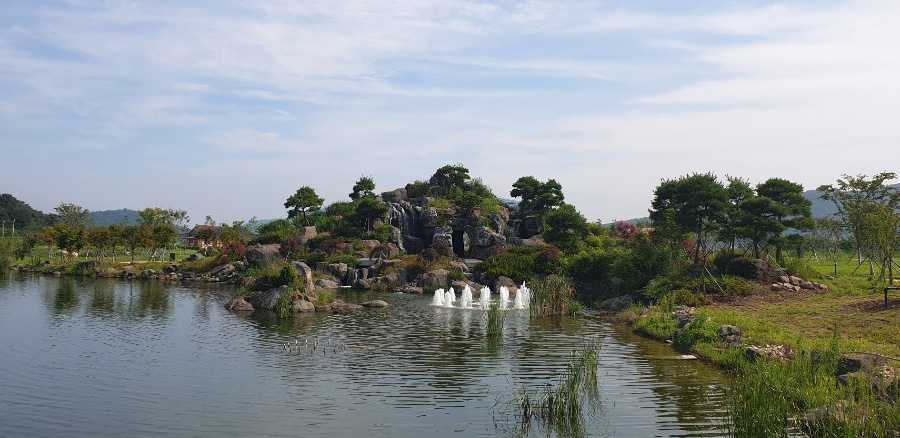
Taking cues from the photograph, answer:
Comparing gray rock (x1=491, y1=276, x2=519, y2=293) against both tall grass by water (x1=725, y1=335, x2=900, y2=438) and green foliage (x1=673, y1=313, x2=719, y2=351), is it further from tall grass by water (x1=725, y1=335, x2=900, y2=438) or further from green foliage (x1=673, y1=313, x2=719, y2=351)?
tall grass by water (x1=725, y1=335, x2=900, y2=438)

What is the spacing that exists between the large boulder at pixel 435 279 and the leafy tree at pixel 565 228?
13.8m

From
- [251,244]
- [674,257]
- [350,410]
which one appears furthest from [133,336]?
[251,244]

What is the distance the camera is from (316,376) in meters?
20.0

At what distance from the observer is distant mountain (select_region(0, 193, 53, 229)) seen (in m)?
146

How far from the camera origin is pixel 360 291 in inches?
2067

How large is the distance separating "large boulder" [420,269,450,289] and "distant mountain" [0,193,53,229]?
130107 millimetres

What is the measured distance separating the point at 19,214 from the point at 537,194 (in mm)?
139076

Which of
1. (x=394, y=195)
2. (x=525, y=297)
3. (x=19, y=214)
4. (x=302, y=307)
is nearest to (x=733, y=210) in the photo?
(x=525, y=297)

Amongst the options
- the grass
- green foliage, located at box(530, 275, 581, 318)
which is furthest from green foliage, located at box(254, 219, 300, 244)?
the grass

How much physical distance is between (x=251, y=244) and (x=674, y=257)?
156 ft

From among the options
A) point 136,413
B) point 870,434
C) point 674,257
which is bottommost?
point 136,413

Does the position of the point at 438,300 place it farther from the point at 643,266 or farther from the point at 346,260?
the point at 346,260

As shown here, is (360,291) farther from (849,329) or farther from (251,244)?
(849,329)

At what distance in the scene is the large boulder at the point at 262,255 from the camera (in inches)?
2422
